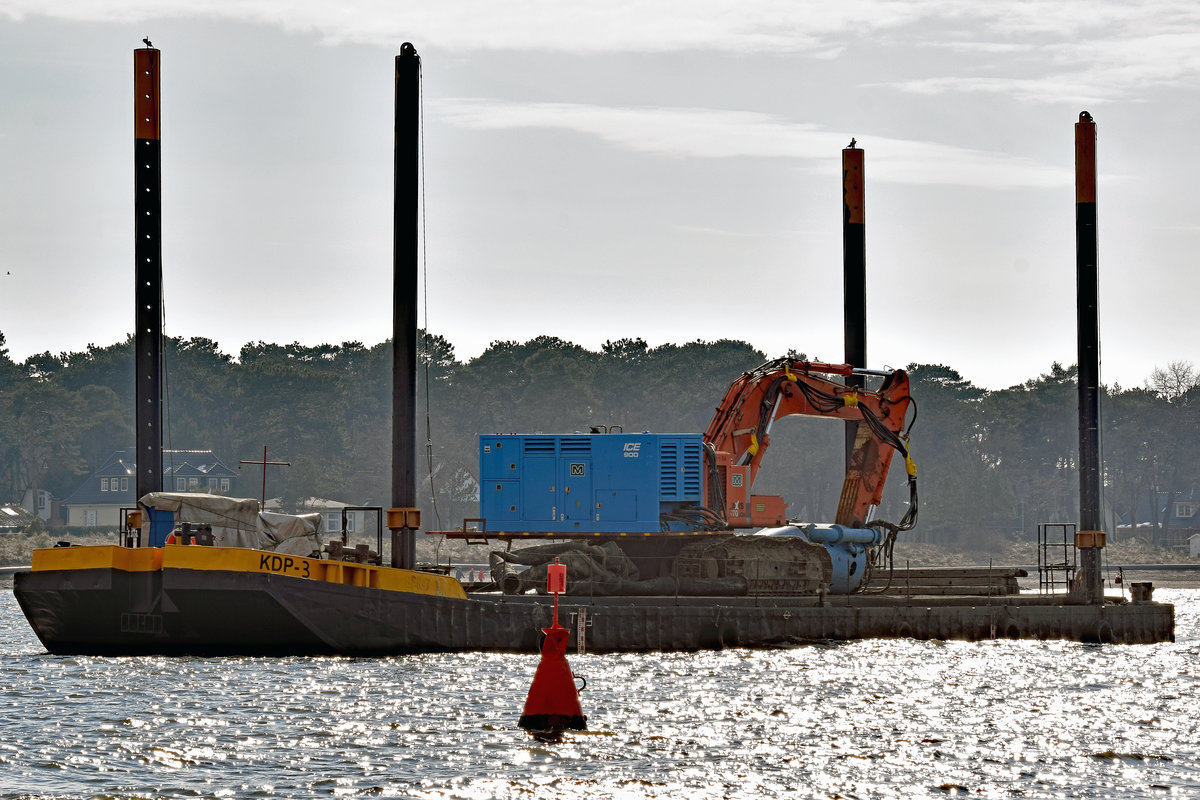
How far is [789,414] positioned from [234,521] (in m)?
14.3

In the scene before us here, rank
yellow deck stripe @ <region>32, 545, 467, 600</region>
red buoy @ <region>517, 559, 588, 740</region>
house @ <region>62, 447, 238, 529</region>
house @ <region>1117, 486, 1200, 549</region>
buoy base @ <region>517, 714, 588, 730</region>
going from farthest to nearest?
house @ <region>1117, 486, 1200, 549</region>, house @ <region>62, 447, 238, 529</region>, yellow deck stripe @ <region>32, 545, 467, 600</region>, buoy base @ <region>517, 714, 588, 730</region>, red buoy @ <region>517, 559, 588, 740</region>

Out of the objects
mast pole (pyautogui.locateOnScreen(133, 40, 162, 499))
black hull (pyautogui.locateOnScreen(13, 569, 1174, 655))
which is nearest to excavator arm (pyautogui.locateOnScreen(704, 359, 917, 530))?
black hull (pyautogui.locateOnScreen(13, 569, 1174, 655))

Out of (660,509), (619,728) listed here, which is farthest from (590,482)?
(619,728)

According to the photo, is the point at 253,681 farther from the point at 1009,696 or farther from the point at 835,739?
the point at 1009,696

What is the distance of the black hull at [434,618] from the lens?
31.3 metres

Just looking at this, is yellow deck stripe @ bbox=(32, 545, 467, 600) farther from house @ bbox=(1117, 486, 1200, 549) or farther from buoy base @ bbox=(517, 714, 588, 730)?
house @ bbox=(1117, 486, 1200, 549)

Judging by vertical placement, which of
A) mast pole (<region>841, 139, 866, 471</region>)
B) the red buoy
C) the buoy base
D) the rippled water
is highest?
mast pole (<region>841, 139, 866, 471</region>)

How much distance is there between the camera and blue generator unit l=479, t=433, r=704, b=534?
38281 millimetres

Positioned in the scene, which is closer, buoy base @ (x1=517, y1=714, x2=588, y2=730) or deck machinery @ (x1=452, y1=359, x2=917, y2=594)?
buoy base @ (x1=517, y1=714, x2=588, y2=730)

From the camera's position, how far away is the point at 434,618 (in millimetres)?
33625

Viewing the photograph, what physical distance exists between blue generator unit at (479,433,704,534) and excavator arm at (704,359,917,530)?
2.84ft

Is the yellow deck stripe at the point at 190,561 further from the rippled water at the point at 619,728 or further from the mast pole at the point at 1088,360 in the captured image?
the mast pole at the point at 1088,360

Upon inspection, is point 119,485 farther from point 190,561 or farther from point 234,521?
point 190,561

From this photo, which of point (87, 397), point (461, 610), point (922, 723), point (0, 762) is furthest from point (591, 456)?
point (87, 397)
